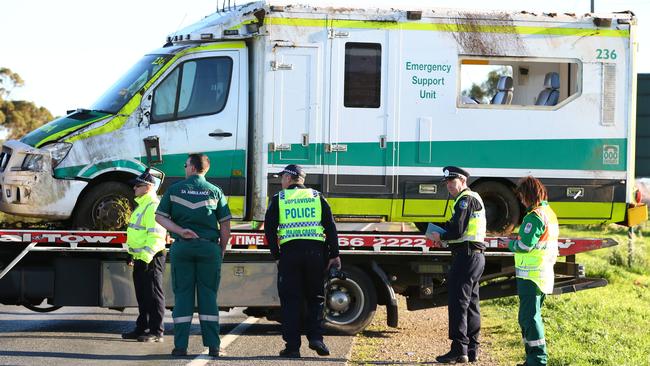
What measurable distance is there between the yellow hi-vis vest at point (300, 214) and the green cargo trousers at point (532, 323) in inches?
73.4

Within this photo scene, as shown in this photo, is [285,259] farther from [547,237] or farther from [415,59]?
[415,59]

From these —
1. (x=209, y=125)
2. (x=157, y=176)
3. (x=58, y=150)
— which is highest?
(x=209, y=125)

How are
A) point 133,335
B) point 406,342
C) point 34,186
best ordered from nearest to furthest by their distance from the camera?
1. point 133,335
2. point 34,186
3. point 406,342

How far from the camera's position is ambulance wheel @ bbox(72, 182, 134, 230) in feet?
38.1

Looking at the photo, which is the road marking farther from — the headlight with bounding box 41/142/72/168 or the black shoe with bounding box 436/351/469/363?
the headlight with bounding box 41/142/72/168

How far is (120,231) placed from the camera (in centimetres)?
1162

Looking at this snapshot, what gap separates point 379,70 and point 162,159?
246 cm

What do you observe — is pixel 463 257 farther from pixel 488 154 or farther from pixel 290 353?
pixel 488 154

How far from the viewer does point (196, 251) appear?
977 cm

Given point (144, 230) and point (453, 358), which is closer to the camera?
point (453, 358)

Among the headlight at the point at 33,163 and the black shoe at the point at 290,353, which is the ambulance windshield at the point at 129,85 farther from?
the black shoe at the point at 290,353

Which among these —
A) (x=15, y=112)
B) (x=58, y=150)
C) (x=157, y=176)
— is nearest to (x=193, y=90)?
(x=157, y=176)

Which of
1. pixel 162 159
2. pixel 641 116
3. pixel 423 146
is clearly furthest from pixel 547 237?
pixel 641 116

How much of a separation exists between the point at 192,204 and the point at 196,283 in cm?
72
